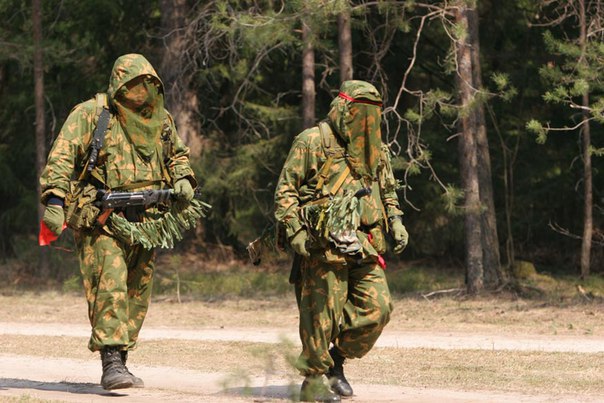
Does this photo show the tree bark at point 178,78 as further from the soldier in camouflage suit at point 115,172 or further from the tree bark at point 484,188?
the soldier in camouflage suit at point 115,172

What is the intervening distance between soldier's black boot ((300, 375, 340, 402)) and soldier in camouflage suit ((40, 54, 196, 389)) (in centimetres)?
139

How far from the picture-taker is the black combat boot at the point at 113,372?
341 inches

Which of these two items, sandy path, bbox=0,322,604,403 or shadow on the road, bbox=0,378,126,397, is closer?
sandy path, bbox=0,322,604,403

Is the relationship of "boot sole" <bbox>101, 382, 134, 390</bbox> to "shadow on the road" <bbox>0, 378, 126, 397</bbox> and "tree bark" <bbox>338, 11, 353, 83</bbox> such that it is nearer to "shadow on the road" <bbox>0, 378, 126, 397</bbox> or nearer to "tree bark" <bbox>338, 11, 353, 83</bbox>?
"shadow on the road" <bbox>0, 378, 126, 397</bbox>

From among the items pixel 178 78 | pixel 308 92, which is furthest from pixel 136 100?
pixel 178 78

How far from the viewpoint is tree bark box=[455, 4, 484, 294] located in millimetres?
17125

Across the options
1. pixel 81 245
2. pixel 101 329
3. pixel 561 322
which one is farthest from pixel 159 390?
pixel 561 322

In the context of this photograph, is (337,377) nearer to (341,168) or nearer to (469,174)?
(341,168)

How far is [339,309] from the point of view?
8.23 m

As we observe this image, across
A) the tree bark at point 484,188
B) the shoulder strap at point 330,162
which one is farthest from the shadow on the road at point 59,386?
the tree bark at point 484,188

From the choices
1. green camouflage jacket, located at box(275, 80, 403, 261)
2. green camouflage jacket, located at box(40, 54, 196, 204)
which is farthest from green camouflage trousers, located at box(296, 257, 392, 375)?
green camouflage jacket, located at box(40, 54, 196, 204)

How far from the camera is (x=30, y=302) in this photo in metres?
18.9

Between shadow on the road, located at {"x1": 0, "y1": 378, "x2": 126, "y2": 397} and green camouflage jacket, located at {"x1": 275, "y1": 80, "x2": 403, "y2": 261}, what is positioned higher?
green camouflage jacket, located at {"x1": 275, "y1": 80, "x2": 403, "y2": 261}

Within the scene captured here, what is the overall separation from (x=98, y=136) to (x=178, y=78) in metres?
11.9
